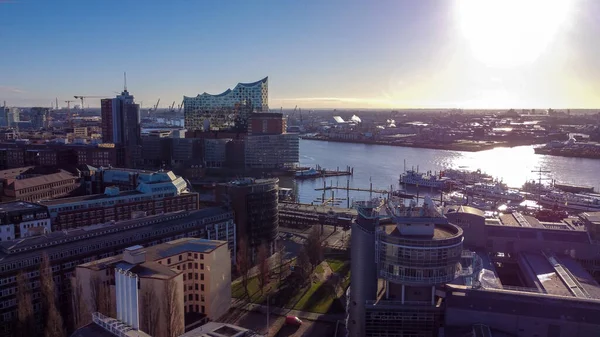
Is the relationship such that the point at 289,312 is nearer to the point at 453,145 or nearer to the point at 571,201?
the point at 571,201

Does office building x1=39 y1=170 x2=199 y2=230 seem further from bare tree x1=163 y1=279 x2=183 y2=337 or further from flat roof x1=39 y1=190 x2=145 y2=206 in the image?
bare tree x1=163 y1=279 x2=183 y2=337

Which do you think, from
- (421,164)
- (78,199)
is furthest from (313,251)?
(421,164)

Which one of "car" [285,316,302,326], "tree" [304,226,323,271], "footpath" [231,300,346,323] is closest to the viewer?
"car" [285,316,302,326]

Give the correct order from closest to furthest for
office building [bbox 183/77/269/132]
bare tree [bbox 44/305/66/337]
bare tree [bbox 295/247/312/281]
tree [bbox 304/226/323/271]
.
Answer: bare tree [bbox 44/305/66/337]
bare tree [bbox 295/247/312/281]
tree [bbox 304/226/323/271]
office building [bbox 183/77/269/132]

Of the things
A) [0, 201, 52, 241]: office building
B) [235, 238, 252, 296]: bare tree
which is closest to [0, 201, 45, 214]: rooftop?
[0, 201, 52, 241]: office building

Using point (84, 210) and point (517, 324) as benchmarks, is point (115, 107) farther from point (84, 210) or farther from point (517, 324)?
point (517, 324)

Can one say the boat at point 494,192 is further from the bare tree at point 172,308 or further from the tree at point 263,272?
the bare tree at point 172,308

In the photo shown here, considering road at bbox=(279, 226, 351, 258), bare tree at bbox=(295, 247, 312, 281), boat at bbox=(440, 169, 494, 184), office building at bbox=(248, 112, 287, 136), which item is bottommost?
road at bbox=(279, 226, 351, 258)
